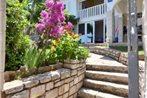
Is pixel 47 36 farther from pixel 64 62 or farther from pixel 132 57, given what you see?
pixel 132 57

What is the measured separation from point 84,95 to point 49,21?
Answer: 195 cm

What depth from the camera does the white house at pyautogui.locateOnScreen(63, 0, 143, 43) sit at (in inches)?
648

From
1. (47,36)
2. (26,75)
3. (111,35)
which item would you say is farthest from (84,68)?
(111,35)

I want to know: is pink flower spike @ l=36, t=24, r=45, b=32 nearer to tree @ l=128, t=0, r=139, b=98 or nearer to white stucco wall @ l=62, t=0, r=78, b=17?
tree @ l=128, t=0, r=139, b=98

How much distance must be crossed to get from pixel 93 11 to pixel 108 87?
16.1 m

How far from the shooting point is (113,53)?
9.24m

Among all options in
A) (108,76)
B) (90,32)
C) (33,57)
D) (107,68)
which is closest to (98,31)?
(90,32)

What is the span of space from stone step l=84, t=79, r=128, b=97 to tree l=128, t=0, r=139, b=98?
6.84 feet

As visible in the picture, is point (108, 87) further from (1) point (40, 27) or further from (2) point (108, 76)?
(1) point (40, 27)

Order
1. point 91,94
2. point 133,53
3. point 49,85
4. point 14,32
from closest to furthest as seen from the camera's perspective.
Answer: point 133,53
point 14,32
point 49,85
point 91,94

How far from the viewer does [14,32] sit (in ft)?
12.9

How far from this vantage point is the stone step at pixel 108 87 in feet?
16.8

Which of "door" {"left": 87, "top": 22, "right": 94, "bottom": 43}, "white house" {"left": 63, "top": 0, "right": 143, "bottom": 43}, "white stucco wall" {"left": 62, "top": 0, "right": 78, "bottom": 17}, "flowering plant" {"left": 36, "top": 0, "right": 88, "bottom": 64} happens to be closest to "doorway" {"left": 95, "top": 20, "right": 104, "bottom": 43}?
"white house" {"left": 63, "top": 0, "right": 143, "bottom": 43}

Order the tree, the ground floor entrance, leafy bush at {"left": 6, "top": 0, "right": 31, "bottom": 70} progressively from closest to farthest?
the tree
leafy bush at {"left": 6, "top": 0, "right": 31, "bottom": 70}
the ground floor entrance
